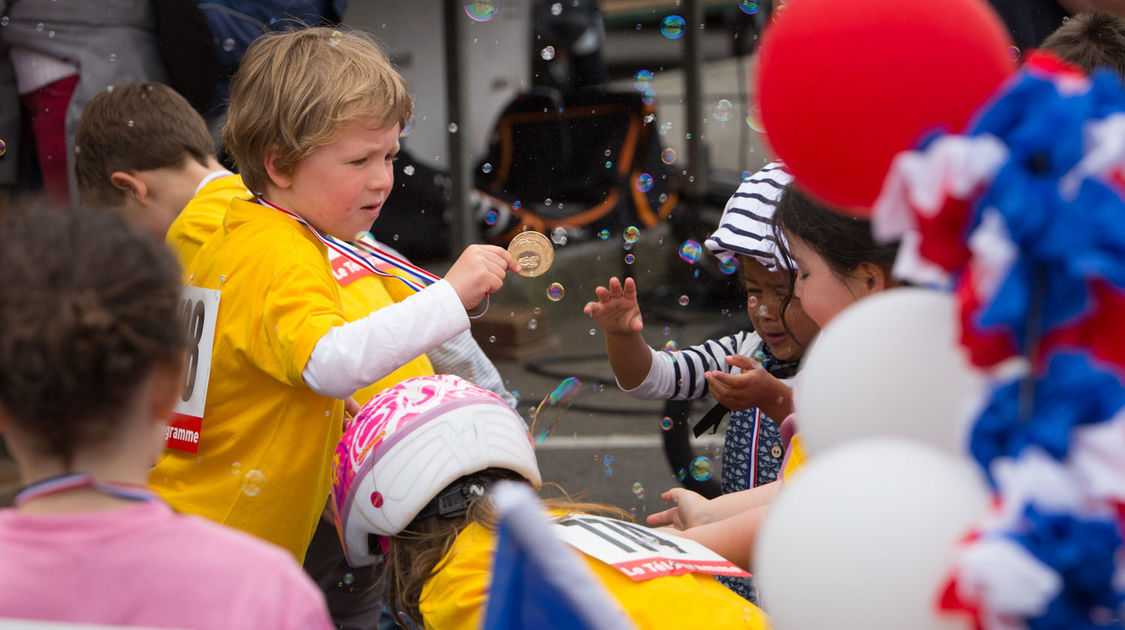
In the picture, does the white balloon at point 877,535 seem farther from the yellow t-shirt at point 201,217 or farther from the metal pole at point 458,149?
the metal pole at point 458,149

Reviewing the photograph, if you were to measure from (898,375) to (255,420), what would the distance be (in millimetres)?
1511

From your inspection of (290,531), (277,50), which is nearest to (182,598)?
(290,531)

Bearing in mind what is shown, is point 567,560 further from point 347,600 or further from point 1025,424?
point 347,600

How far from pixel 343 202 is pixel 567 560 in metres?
1.44

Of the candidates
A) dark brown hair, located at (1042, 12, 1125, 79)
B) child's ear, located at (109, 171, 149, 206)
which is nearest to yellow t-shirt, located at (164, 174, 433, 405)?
child's ear, located at (109, 171, 149, 206)

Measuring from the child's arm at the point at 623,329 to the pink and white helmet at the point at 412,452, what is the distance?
0.56m

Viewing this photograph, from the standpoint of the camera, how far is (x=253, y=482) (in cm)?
230

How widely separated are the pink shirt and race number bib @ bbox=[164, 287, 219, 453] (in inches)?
43.7

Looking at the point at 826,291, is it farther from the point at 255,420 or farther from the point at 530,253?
the point at 255,420

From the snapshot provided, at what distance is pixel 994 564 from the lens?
0.95 metres

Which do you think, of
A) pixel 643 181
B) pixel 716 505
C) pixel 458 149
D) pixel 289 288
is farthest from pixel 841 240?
pixel 643 181

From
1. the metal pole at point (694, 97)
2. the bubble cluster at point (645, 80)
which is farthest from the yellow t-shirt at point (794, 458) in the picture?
the metal pole at point (694, 97)

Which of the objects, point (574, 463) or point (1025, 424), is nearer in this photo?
point (1025, 424)

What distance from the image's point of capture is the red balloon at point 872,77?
1.17 m
